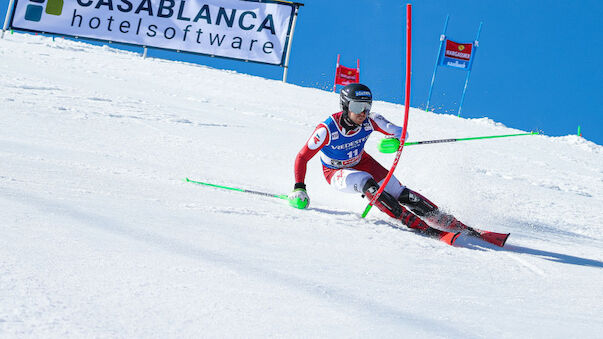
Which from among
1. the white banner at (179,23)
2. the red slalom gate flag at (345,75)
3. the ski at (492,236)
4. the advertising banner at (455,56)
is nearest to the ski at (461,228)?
the ski at (492,236)

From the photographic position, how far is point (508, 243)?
4.05 metres

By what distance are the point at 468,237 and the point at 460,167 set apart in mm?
3713

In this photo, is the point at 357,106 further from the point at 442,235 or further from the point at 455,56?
the point at 455,56

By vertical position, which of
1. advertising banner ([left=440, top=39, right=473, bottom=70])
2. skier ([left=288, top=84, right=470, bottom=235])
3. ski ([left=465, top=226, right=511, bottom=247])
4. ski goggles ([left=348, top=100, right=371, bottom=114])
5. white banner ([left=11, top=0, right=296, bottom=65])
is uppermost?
advertising banner ([left=440, top=39, right=473, bottom=70])

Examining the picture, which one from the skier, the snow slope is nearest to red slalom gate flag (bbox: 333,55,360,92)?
the snow slope

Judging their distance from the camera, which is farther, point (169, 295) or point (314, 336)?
Answer: point (169, 295)

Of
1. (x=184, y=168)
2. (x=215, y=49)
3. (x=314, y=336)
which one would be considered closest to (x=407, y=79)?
(x=184, y=168)

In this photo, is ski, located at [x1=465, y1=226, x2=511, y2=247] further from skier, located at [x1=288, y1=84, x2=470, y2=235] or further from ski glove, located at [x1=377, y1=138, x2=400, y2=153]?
ski glove, located at [x1=377, y1=138, x2=400, y2=153]

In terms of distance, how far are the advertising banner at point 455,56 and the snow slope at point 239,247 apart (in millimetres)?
10243

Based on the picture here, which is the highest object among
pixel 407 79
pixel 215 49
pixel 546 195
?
pixel 215 49

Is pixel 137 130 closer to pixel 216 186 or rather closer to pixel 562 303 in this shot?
pixel 216 186

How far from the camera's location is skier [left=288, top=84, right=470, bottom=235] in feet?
13.4

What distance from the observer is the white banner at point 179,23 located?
13.6m

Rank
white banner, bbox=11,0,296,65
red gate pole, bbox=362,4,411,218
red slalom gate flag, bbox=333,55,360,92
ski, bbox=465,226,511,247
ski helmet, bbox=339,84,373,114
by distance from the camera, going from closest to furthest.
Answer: ski, bbox=465,226,511,247 < red gate pole, bbox=362,4,411,218 < ski helmet, bbox=339,84,373,114 < white banner, bbox=11,0,296,65 < red slalom gate flag, bbox=333,55,360,92
